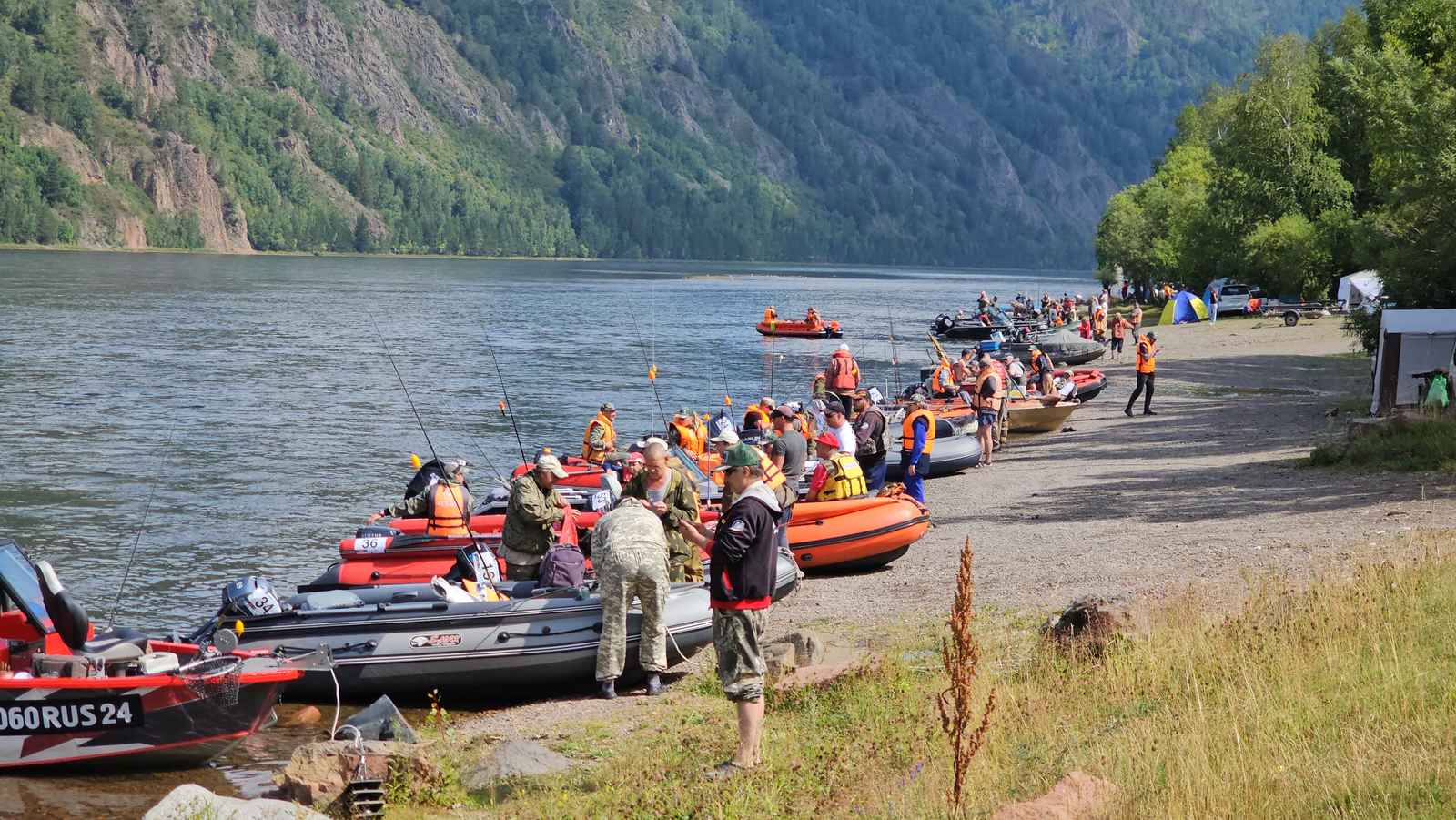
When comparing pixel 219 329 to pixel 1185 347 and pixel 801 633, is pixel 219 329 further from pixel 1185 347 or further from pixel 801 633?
pixel 801 633

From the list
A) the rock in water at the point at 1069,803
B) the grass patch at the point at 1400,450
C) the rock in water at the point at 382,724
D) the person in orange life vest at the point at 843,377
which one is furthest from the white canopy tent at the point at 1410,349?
the rock in water at the point at 1069,803

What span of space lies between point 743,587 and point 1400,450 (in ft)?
44.8

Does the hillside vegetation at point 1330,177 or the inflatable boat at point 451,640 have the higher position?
the hillside vegetation at point 1330,177

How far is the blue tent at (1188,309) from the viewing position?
207ft

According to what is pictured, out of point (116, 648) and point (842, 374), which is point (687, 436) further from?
point (116, 648)

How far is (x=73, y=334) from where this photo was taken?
58.8 metres

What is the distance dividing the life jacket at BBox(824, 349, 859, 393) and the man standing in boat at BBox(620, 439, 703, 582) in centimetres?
1282

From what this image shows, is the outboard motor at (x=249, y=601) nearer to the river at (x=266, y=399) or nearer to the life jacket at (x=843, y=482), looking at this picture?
the river at (x=266, y=399)

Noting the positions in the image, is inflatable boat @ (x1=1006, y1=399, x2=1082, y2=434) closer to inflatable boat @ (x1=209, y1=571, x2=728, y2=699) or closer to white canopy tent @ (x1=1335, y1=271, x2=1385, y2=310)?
inflatable boat @ (x1=209, y1=571, x2=728, y2=699)

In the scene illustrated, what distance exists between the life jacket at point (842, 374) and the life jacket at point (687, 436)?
352cm

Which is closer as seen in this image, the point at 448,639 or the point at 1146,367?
the point at 448,639

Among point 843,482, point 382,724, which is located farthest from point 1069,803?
point 843,482

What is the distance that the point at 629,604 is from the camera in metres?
12.2

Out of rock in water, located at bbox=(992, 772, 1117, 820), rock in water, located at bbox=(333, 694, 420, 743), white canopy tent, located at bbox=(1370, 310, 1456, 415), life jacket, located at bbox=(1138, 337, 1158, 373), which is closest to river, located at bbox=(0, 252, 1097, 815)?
rock in water, located at bbox=(333, 694, 420, 743)
